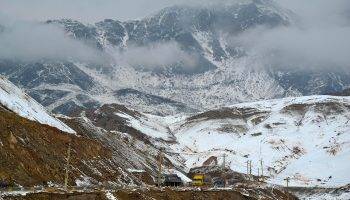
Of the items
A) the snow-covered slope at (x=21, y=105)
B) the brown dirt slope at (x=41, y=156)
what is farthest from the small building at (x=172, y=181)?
the snow-covered slope at (x=21, y=105)

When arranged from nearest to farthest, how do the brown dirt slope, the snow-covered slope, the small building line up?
1. the brown dirt slope
2. the snow-covered slope
3. the small building

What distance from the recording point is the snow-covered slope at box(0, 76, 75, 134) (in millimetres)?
140250

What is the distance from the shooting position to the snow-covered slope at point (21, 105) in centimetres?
14025

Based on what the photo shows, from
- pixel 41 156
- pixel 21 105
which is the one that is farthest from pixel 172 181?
pixel 41 156

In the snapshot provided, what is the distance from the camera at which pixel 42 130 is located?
414 feet

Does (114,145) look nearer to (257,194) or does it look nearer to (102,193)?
(257,194)

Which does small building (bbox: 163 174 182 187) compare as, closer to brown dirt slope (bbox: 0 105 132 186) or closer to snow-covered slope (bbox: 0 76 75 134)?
brown dirt slope (bbox: 0 105 132 186)

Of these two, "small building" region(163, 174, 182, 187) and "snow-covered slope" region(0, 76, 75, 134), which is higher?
"snow-covered slope" region(0, 76, 75, 134)

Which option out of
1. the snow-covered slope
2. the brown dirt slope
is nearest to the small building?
the brown dirt slope

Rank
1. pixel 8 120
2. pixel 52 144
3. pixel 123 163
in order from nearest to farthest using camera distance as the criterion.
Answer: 1. pixel 8 120
2. pixel 52 144
3. pixel 123 163

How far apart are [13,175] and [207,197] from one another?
4826cm

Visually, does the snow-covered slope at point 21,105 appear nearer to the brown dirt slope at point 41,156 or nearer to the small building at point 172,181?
the brown dirt slope at point 41,156

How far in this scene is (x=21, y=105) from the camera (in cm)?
14900

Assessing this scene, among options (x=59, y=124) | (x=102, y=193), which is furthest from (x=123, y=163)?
(x=102, y=193)
